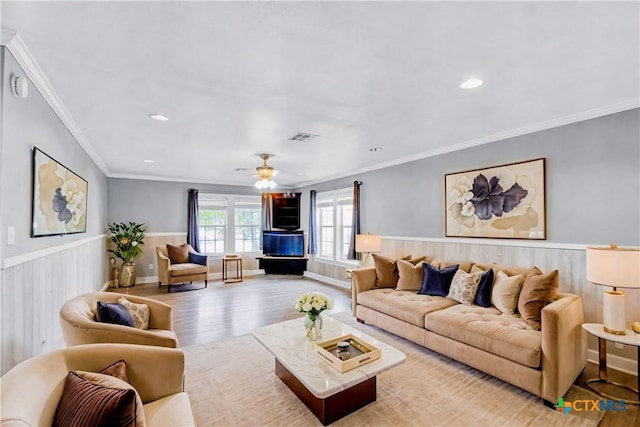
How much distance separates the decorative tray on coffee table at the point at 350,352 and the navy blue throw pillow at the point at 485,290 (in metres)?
1.66

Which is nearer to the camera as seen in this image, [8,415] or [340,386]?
[8,415]

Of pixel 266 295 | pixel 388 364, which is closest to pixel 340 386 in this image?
pixel 388 364

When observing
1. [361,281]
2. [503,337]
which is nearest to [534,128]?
[503,337]

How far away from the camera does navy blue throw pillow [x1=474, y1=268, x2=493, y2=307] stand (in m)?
3.44

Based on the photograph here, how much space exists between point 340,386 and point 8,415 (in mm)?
1673

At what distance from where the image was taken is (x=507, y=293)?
3205 mm

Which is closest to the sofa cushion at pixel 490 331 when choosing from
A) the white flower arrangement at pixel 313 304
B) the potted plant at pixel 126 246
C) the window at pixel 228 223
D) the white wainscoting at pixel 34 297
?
A: the white flower arrangement at pixel 313 304

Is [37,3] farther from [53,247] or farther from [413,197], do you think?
[413,197]

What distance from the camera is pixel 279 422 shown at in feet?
7.45

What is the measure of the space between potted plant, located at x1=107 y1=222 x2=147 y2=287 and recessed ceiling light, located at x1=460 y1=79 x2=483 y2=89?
270 inches

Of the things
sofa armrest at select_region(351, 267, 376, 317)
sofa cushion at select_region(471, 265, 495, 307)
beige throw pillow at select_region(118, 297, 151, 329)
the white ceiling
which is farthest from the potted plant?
sofa cushion at select_region(471, 265, 495, 307)

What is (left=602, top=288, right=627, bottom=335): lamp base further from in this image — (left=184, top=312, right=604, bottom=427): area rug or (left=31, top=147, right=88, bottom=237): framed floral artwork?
(left=31, top=147, right=88, bottom=237): framed floral artwork

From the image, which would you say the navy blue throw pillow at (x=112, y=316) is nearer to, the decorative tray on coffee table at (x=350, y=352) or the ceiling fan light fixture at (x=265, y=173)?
the decorative tray on coffee table at (x=350, y=352)

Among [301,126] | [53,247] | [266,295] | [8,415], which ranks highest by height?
[301,126]
